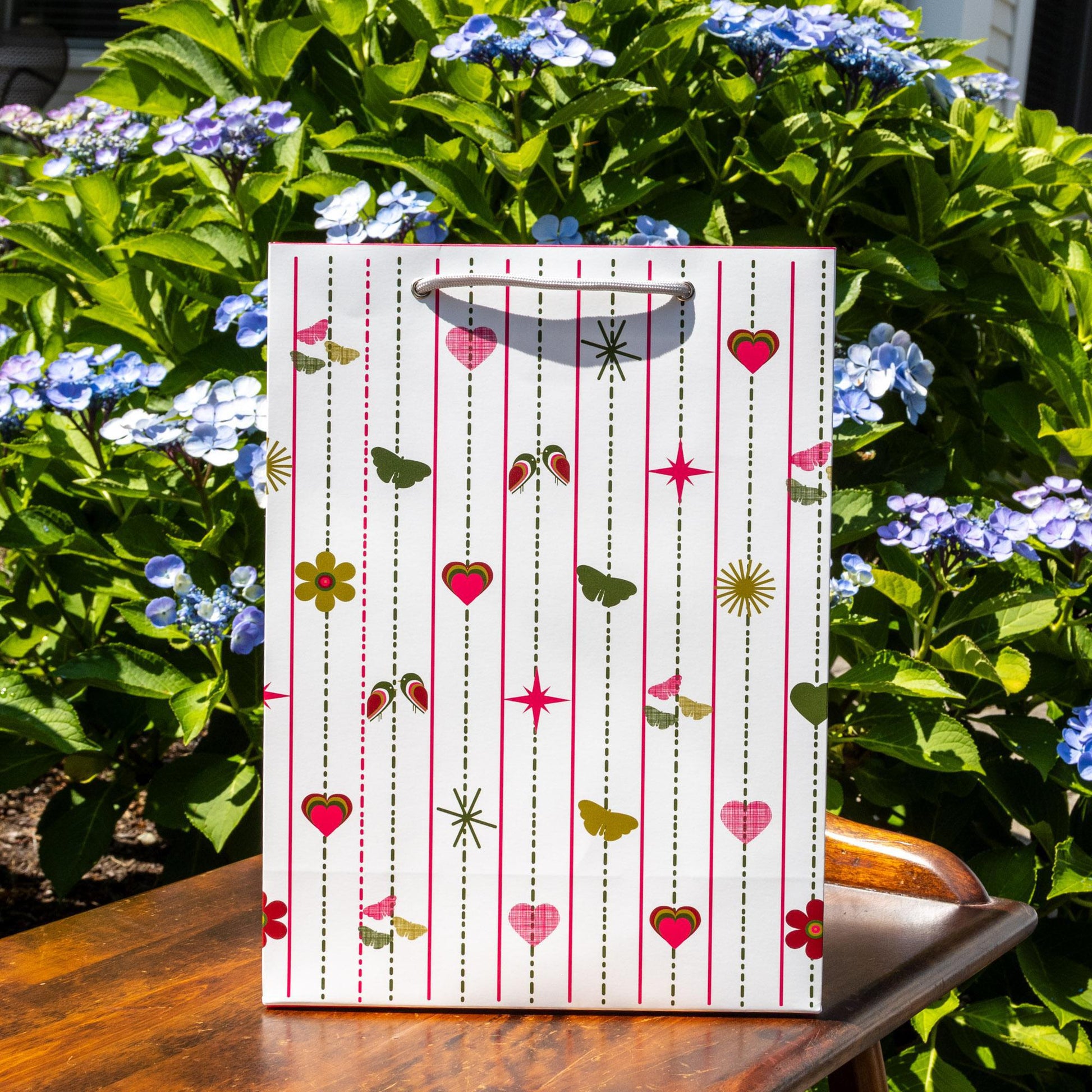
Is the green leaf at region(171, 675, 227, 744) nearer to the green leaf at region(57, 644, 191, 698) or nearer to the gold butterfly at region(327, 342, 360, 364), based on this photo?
the green leaf at region(57, 644, 191, 698)

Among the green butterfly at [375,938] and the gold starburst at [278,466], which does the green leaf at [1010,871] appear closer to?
the green butterfly at [375,938]

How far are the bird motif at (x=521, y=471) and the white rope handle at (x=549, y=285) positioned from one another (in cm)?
10

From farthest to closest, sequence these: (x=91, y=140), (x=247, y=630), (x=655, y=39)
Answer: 1. (x=91, y=140)
2. (x=655, y=39)
3. (x=247, y=630)

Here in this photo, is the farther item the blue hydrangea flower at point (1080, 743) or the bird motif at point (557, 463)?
the blue hydrangea flower at point (1080, 743)

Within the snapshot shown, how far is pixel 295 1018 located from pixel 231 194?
1.01 metres

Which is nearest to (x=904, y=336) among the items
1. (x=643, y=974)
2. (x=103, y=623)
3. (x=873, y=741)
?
(x=873, y=741)

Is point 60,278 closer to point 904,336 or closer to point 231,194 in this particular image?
point 231,194

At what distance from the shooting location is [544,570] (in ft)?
2.26

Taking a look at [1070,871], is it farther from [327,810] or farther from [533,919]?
[327,810]

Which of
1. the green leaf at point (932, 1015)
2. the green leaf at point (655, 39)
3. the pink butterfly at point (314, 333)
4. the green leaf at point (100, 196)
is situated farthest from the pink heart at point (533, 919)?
the green leaf at point (100, 196)

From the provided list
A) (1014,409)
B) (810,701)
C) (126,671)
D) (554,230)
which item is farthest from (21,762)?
(1014,409)

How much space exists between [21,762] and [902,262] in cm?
123

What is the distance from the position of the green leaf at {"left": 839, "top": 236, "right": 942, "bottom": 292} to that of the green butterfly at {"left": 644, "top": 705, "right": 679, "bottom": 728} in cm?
89

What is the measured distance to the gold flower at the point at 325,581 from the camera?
0.68 metres
